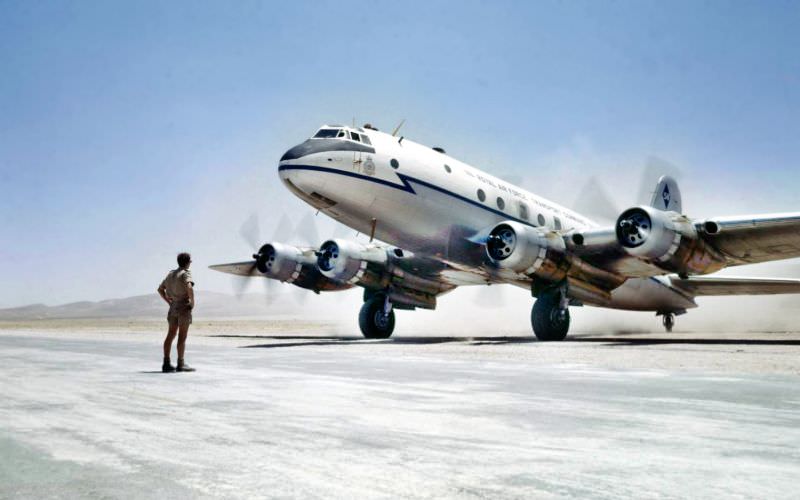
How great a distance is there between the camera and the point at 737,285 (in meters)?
29.2

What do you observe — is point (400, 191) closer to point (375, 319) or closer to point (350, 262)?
point (350, 262)

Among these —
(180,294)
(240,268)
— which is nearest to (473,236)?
(240,268)

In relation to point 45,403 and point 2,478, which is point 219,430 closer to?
point 2,478

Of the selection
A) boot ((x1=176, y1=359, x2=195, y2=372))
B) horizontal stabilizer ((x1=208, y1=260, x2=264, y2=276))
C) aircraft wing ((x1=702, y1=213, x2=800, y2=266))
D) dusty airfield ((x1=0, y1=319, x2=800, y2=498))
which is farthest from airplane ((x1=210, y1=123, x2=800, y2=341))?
dusty airfield ((x1=0, y1=319, x2=800, y2=498))

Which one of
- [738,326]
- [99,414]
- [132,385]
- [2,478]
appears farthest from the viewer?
[738,326]

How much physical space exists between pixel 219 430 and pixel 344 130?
18203 mm

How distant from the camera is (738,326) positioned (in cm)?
4500

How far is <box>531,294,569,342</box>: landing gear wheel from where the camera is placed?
23.7 metres

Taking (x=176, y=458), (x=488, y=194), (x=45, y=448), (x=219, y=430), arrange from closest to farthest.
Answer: (x=176, y=458) < (x=45, y=448) < (x=219, y=430) < (x=488, y=194)

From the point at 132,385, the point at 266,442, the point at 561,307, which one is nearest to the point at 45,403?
the point at 132,385

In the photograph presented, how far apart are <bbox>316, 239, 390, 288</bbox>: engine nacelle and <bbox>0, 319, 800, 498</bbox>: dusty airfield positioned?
53.9ft

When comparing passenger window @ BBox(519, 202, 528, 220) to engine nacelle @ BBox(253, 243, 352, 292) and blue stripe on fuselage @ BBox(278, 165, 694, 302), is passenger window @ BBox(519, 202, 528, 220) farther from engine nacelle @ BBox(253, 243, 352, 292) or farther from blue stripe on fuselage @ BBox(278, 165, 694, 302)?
engine nacelle @ BBox(253, 243, 352, 292)

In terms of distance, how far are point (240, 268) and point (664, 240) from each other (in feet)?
62.9

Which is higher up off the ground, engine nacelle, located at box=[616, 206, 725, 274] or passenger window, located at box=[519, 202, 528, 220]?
passenger window, located at box=[519, 202, 528, 220]
